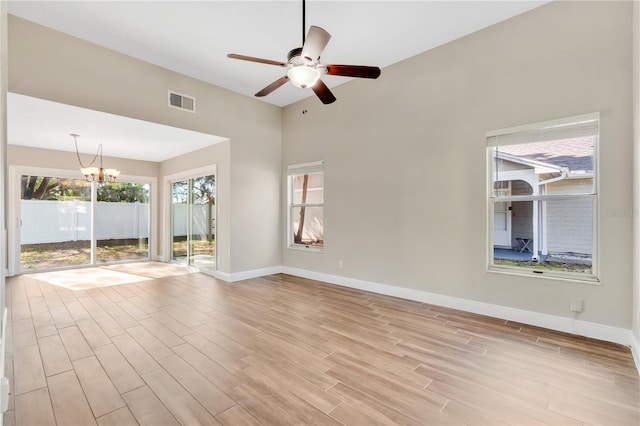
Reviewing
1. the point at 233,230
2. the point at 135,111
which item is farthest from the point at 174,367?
the point at 135,111

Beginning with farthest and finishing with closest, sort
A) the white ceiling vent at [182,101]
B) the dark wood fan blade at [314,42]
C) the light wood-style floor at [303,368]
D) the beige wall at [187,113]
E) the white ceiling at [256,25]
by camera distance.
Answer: the white ceiling vent at [182,101] < the beige wall at [187,113] < the white ceiling at [256,25] < the dark wood fan blade at [314,42] < the light wood-style floor at [303,368]

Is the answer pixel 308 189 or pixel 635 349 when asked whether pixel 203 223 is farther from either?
pixel 635 349

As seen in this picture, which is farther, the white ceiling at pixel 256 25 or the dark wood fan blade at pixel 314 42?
the white ceiling at pixel 256 25

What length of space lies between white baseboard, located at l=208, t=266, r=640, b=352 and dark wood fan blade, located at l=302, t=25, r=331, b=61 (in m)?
3.27

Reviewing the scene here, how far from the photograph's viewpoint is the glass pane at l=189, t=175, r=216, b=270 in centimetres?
596

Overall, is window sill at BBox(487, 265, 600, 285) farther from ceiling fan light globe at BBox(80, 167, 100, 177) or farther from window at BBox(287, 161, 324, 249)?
ceiling fan light globe at BBox(80, 167, 100, 177)

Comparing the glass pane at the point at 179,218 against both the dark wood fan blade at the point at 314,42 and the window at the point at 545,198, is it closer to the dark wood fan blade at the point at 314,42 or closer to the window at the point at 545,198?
the dark wood fan blade at the point at 314,42

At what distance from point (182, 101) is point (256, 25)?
1887 millimetres

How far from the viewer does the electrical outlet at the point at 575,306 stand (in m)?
2.88

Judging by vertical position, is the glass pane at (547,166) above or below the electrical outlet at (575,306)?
above

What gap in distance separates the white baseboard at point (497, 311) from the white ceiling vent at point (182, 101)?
2.93 metres

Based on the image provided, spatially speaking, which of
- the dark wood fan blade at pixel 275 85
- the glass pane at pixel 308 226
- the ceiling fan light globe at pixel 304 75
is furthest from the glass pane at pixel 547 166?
the glass pane at pixel 308 226

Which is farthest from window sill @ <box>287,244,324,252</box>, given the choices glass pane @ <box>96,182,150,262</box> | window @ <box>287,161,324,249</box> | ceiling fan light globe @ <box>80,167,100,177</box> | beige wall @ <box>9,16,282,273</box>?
glass pane @ <box>96,182,150,262</box>

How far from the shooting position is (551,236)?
10.5ft
